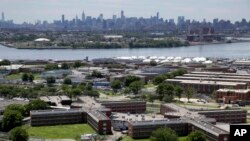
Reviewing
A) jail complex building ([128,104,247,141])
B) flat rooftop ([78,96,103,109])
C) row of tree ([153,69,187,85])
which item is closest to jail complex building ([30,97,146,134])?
flat rooftop ([78,96,103,109])

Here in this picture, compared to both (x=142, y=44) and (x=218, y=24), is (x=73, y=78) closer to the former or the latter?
(x=142, y=44)

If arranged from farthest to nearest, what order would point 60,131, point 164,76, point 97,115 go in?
point 164,76 → point 97,115 → point 60,131

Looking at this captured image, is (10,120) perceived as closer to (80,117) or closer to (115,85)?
(80,117)

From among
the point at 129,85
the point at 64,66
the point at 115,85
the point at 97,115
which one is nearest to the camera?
the point at 97,115

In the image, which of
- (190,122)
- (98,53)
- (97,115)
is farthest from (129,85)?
(98,53)

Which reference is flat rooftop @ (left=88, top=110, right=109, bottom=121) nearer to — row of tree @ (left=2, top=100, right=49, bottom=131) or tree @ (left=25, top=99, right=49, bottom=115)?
row of tree @ (left=2, top=100, right=49, bottom=131)

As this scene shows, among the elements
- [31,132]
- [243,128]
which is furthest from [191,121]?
[243,128]

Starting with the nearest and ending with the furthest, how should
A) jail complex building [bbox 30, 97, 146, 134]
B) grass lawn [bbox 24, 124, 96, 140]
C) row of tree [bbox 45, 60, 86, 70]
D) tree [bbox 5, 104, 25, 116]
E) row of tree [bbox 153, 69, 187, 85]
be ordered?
grass lawn [bbox 24, 124, 96, 140] < jail complex building [bbox 30, 97, 146, 134] < tree [bbox 5, 104, 25, 116] < row of tree [bbox 153, 69, 187, 85] < row of tree [bbox 45, 60, 86, 70]

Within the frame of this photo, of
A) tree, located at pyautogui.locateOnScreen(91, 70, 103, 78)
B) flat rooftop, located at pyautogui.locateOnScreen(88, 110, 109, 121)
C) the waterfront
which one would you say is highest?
flat rooftop, located at pyautogui.locateOnScreen(88, 110, 109, 121)
